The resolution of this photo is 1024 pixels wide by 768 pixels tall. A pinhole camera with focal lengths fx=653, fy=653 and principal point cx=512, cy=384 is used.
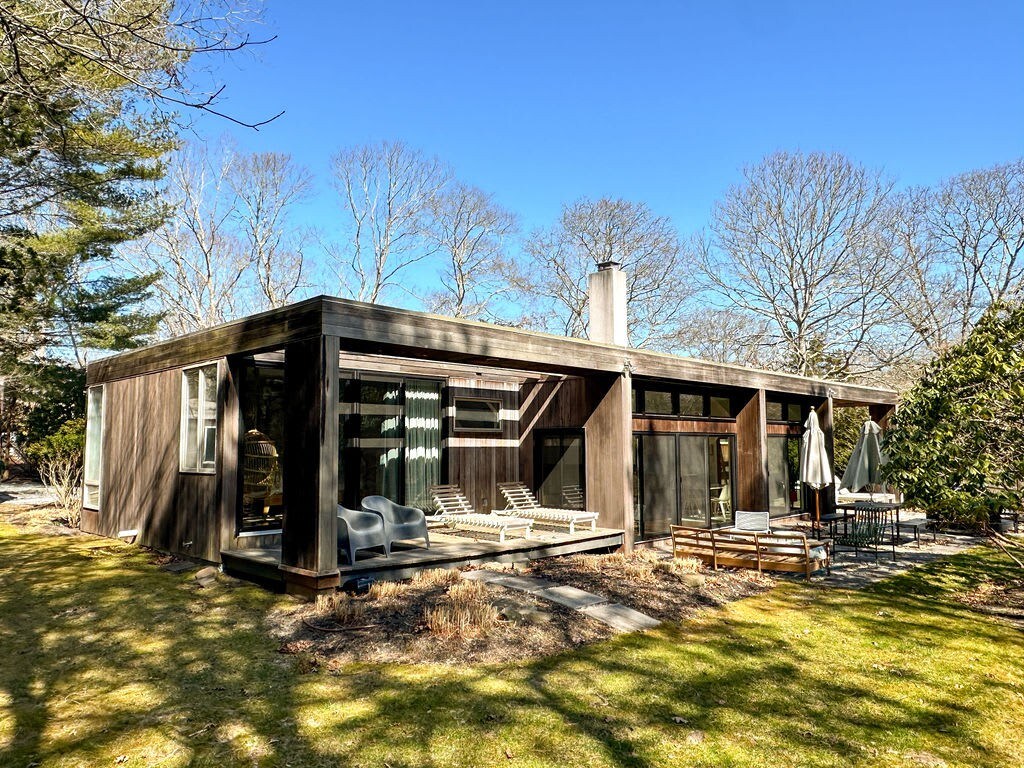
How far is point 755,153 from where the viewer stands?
2617 centimetres

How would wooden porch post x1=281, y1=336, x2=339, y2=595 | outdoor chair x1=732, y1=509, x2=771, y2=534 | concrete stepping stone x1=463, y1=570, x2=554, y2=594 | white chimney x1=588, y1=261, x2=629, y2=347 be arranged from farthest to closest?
white chimney x1=588, y1=261, x2=629, y2=347 → outdoor chair x1=732, y1=509, x2=771, y2=534 → concrete stepping stone x1=463, y1=570, x2=554, y2=594 → wooden porch post x1=281, y1=336, x2=339, y2=595

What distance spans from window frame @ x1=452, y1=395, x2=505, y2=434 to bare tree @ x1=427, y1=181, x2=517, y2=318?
15912 mm

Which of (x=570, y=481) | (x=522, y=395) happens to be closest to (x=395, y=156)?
(x=522, y=395)

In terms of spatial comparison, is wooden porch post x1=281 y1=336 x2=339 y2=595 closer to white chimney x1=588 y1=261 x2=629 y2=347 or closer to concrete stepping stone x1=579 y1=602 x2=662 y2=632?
concrete stepping stone x1=579 y1=602 x2=662 y2=632

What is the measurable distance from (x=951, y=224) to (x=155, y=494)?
27581 mm

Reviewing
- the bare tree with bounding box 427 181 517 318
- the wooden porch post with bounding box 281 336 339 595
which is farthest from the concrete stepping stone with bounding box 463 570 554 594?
the bare tree with bounding box 427 181 517 318

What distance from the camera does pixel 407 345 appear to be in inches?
298

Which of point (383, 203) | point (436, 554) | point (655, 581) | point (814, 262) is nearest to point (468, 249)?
point (383, 203)

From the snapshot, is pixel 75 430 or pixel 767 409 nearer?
pixel 767 409

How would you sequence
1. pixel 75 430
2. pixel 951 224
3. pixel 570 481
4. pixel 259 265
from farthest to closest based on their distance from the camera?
pixel 259 265, pixel 951 224, pixel 75 430, pixel 570 481

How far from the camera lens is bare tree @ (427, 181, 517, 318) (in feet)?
92.4

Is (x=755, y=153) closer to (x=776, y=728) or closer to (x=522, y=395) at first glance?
(x=522, y=395)

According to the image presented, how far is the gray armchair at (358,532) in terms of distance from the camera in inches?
300

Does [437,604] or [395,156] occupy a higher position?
[395,156]
